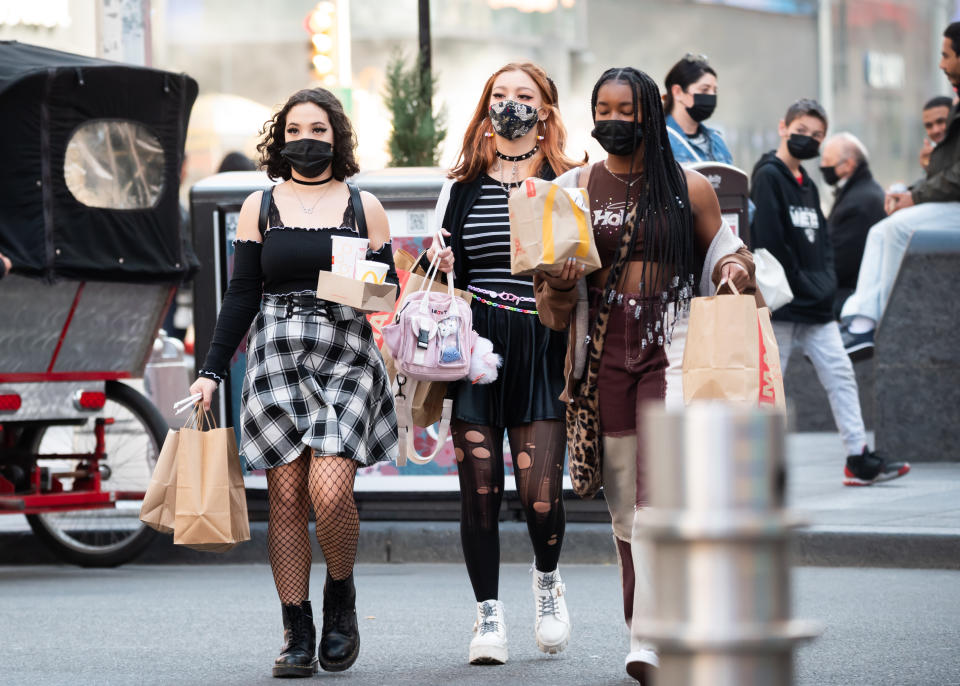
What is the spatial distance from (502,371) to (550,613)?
79 centimetres

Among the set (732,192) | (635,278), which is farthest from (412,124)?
(635,278)

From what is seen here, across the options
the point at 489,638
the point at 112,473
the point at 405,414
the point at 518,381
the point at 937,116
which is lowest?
the point at 489,638

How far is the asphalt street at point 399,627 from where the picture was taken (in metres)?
5.03

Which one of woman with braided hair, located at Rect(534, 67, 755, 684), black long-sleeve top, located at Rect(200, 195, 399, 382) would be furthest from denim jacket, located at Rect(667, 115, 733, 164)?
woman with braided hair, located at Rect(534, 67, 755, 684)

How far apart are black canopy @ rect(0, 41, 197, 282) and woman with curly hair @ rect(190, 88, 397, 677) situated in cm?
273

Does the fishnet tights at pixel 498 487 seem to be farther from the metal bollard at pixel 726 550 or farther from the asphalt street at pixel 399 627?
the metal bollard at pixel 726 550

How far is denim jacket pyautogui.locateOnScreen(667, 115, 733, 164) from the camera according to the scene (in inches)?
308

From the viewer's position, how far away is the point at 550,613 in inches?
203

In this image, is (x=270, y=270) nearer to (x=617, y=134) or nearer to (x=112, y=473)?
(x=617, y=134)

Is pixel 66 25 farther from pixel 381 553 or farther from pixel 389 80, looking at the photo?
pixel 381 553

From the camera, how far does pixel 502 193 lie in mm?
5180

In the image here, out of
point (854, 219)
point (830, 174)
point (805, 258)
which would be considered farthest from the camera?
point (854, 219)

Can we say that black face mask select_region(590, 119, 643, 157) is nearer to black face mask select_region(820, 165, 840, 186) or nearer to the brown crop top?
Answer: the brown crop top

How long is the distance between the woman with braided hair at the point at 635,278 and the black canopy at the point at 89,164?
3.74 metres
